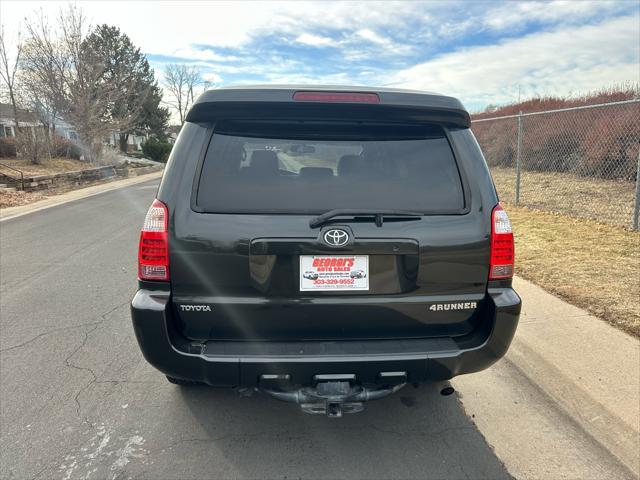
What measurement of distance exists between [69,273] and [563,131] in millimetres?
12792

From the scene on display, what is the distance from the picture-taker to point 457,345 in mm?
2297

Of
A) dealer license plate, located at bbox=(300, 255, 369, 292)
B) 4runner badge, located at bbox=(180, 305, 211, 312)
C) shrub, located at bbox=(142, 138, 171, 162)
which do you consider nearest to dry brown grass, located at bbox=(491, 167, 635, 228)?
dealer license plate, located at bbox=(300, 255, 369, 292)

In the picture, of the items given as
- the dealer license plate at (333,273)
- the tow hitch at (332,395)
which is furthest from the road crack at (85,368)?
the dealer license plate at (333,273)

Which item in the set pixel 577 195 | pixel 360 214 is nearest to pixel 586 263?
pixel 360 214

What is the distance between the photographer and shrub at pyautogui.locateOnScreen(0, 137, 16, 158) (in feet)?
68.5

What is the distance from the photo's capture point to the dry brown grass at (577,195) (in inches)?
334

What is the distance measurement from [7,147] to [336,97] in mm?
23965

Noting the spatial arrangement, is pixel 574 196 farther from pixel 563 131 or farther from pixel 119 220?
pixel 119 220

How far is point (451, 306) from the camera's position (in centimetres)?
229

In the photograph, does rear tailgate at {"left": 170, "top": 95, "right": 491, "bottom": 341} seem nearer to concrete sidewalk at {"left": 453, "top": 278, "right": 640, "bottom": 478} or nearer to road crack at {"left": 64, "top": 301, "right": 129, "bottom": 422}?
concrete sidewalk at {"left": 453, "top": 278, "right": 640, "bottom": 478}

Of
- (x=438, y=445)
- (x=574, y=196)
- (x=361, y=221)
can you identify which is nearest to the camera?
(x=361, y=221)

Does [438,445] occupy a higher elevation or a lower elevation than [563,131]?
lower

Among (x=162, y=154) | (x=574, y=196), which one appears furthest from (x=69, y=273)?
(x=162, y=154)

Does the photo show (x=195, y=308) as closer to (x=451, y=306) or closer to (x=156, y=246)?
(x=156, y=246)
